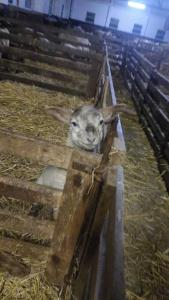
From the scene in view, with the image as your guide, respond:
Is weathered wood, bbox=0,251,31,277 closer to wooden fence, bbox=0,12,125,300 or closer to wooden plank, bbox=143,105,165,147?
wooden fence, bbox=0,12,125,300

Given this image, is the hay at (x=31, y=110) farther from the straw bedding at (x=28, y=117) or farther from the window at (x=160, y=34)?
the window at (x=160, y=34)

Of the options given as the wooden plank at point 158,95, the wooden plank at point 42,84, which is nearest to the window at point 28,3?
the wooden plank at point 42,84

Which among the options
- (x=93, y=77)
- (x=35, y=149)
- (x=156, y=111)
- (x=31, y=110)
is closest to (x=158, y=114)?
(x=156, y=111)

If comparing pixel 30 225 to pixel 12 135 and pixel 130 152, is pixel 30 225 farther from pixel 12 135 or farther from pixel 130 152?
pixel 130 152

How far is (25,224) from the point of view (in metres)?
1.82

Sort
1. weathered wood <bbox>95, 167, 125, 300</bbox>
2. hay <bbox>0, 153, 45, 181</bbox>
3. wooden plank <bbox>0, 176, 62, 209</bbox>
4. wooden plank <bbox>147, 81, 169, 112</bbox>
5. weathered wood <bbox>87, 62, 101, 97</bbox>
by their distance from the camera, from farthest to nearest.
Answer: weathered wood <bbox>87, 62, 101, 97</bbox> → wooden plank <bbox>147, 81, 169, 112</bbox> → hay <bbox>0, 153, 45, 181</bbox> → wooden plank <bbox>0, 176, 62, 209</bbox> → weathered wood <bbox>95, 167, 125, 300</bbox>

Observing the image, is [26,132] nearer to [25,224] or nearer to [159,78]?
[25,224]

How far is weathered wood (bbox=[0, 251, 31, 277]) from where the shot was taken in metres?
1.93

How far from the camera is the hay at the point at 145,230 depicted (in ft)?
8.38

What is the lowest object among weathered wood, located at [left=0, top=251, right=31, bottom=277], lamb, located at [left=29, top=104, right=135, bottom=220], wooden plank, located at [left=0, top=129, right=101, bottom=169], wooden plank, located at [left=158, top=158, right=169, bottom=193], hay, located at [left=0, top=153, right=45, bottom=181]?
wooden plank, located at [left=158, top=158, right=169, bottom=193]

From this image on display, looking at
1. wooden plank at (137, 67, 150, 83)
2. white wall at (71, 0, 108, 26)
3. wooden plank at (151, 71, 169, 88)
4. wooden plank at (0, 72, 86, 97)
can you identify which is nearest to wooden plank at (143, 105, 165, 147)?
wooden plank at (151, 71, 169, 88)

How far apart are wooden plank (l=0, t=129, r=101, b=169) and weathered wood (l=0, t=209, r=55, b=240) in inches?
20.3

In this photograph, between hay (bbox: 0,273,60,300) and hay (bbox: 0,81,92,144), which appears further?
hay (bbox: 0,81,92,144)

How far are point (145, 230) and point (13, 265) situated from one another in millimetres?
1746
